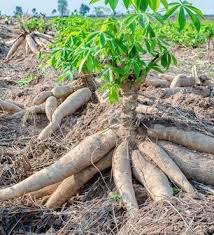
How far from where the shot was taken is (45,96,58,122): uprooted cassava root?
4.43 m

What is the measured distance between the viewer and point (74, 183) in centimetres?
304

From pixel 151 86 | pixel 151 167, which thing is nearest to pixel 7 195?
pixel 151 167

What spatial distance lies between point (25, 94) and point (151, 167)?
309cm

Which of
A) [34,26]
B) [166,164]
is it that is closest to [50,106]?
[166,164]

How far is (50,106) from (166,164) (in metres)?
1.94

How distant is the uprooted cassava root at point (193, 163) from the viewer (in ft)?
9.35

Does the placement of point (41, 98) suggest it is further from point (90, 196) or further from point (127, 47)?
point (127, 47)

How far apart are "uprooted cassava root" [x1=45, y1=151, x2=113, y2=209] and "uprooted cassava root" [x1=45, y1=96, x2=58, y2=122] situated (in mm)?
1431

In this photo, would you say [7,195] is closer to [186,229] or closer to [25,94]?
[186,229]

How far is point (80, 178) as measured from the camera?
3.05 m

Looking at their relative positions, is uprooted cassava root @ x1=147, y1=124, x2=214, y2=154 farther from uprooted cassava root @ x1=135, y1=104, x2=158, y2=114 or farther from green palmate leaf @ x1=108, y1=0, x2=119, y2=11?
green palmate leaf @ x1=108, y1=0, x2=119, y2=11

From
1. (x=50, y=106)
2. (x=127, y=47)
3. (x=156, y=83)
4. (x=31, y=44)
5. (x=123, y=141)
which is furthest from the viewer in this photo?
(x=31, y=44)

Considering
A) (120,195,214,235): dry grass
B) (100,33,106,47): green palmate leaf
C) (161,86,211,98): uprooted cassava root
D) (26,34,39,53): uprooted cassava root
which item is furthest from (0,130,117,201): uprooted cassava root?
(26,34,39,53): uprooted cassava root

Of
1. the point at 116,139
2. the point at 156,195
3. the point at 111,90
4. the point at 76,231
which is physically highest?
the point at 111,90
